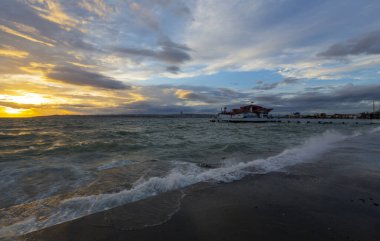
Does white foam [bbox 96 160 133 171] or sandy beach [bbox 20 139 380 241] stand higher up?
sandy beach [bbox 20 139 380 241]

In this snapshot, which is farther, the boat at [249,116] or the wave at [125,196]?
the boat at [249,116]

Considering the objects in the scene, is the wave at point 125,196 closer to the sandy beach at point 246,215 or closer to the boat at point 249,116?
the sandy beach at point 246,215

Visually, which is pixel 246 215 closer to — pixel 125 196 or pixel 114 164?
pixel 125 196

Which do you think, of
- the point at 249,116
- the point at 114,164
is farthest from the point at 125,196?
the point at 249,116

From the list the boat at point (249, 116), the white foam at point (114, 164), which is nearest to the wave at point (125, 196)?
the white foam at point (114, 164)

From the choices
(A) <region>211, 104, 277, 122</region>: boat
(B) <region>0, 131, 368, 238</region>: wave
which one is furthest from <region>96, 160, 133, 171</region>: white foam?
(A) <region>211, 104, 277, 122</region>: boat

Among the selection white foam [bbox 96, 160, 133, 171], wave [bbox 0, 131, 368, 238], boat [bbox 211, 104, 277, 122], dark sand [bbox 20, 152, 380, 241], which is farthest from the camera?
boat [bbox 211, 104, 277, 122]

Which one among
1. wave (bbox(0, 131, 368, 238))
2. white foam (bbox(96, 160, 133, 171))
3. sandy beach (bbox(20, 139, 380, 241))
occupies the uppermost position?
sandy beach (bbox(20, 139, 380, 241))

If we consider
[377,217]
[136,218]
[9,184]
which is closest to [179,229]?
[136,218]

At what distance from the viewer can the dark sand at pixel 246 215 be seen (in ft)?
12.5

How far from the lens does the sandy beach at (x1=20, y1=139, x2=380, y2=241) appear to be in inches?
151

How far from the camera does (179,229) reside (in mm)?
4043

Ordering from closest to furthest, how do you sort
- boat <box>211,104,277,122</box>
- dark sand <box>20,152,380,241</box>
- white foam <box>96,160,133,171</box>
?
1. dark sand <box>20,152,380,241</box>
2. white foam <box>96,160,133,171</box>
3. boat <box>211,104,277,122</box>

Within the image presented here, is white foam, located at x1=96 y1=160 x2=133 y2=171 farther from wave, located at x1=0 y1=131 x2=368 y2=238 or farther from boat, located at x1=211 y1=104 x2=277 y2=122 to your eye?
boat, located at x1=211 y1=104 x2=277 y2=122
